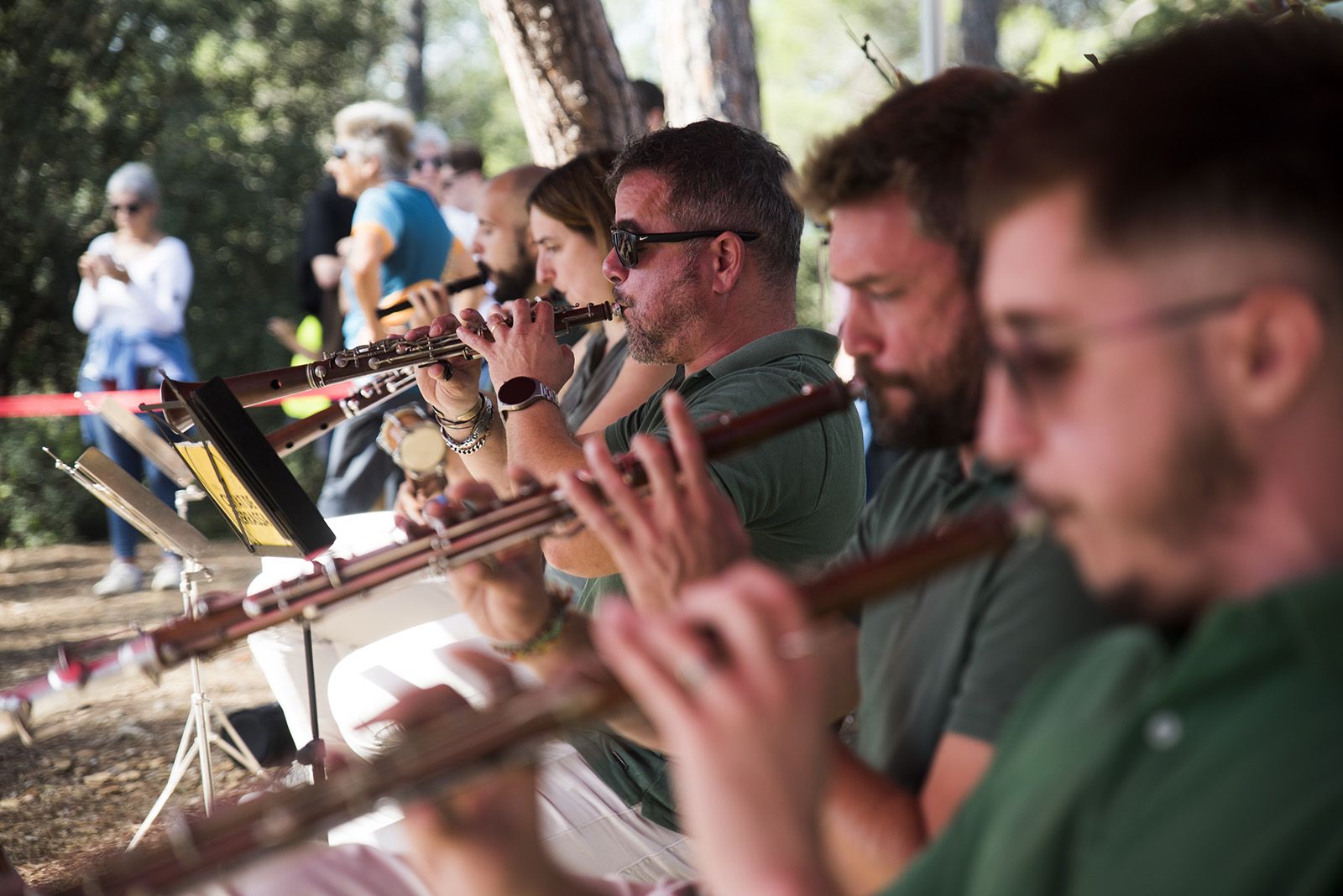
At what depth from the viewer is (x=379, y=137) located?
681cm

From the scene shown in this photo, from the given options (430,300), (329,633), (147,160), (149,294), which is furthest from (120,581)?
(147,160)

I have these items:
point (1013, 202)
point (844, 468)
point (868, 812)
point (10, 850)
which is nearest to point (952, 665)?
point (868, 812)

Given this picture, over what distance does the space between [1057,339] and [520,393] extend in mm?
2004

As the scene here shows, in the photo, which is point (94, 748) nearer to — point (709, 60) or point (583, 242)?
point (583, 242)

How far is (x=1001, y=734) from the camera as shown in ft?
4.37

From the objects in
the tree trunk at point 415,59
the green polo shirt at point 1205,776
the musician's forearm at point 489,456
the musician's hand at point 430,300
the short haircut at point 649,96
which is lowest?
the green polo shirt at point 1205,776

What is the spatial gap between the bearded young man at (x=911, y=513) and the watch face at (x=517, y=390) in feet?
3.67

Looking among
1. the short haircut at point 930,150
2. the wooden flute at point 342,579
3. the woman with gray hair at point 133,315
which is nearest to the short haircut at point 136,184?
the woman with gray hair at point 133,315

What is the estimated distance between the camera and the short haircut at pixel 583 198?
387 cm

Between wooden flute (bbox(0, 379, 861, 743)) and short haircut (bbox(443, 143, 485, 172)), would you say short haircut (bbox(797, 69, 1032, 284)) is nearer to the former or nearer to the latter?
wooden flute (bbox(0, 379, 861, 743))

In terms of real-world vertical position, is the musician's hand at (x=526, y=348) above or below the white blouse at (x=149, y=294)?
below

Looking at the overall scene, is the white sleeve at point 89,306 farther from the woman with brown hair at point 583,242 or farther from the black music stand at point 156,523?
the woman with brown hair at point 583,242

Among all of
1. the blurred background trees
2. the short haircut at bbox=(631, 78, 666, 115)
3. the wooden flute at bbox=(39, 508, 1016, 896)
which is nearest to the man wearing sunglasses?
the wooden flute at bbox=(39, 508, 1016, 896)

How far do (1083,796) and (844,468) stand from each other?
176 centimetres
